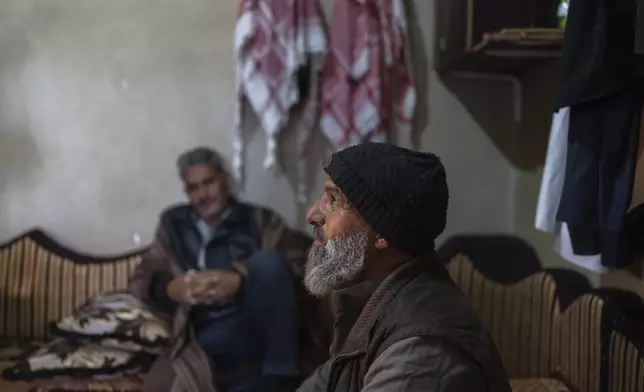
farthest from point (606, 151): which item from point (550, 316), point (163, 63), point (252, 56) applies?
point (163, 63)

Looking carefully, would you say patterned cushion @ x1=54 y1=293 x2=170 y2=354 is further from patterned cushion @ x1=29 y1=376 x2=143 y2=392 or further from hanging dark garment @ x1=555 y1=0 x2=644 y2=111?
hanging dark garment @ x1=555 y1=0 x2=644 y2=111

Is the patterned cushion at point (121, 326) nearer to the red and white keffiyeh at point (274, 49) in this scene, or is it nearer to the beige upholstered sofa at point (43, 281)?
the beige upholstered sofa at point (43, 281)

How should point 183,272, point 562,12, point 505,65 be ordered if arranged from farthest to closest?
1. point 505,65
2. point 183,272
3. point 562,12

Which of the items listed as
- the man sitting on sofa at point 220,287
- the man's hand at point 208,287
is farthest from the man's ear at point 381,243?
the man's hand at point 208,287

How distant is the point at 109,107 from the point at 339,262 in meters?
2.01

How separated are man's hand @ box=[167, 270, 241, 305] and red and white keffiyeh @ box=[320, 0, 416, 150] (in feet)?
2.60

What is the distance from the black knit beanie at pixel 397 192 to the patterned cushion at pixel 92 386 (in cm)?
136

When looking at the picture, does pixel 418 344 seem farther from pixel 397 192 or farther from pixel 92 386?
pixel 92 386

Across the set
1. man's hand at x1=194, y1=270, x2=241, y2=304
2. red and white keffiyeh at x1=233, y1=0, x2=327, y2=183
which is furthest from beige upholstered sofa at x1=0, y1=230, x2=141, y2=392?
red and white keffiyeh at x1=233, y1=0, x2=327, y2=183

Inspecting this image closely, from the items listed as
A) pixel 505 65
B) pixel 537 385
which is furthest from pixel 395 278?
pixel 505 65

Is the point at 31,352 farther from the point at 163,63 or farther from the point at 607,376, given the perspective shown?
the point at 607,376

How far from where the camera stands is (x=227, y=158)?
9.89 ft

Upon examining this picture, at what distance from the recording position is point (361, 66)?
111 inches

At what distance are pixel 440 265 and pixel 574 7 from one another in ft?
2.51
